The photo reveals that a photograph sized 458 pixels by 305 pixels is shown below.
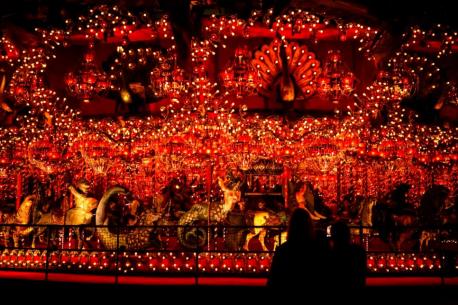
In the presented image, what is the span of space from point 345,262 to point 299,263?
0.56 meters

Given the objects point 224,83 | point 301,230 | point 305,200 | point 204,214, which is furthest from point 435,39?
point 301,230

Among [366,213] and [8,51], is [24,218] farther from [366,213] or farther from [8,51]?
[366,213]

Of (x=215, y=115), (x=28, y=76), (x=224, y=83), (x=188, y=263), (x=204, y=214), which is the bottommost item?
(x=188, y=263)

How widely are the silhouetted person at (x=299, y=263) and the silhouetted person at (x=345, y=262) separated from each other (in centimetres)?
16

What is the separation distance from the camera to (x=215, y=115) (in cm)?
1104

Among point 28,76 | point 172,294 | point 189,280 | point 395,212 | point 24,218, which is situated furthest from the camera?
point 24,218

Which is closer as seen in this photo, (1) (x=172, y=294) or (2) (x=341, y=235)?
(2) (x=341, y=235)

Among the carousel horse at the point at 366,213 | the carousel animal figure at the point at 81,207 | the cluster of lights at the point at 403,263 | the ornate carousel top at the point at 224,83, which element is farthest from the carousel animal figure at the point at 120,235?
the carousel horse at the point at 366,213

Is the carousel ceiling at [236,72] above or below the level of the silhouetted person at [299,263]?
above

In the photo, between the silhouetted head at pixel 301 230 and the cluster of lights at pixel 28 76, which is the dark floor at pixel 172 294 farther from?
the cluster of lights at pixel 28 76

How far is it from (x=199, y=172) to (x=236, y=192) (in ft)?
10.1

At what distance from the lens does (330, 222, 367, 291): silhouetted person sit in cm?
410

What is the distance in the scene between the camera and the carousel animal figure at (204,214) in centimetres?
1105

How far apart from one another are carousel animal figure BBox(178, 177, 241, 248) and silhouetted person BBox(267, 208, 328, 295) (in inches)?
278
